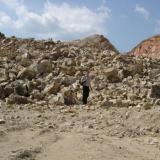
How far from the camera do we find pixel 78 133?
38.6ft

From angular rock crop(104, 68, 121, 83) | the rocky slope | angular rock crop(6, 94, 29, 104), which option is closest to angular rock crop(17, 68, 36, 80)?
the rocky slope

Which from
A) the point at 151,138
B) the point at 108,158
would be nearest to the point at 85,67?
the point at 151,138

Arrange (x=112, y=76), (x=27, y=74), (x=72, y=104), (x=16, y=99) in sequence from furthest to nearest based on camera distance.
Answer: (x=27, y=74)
(x=112, y=76)
(x=72, y=104)
(x=16, y=99)

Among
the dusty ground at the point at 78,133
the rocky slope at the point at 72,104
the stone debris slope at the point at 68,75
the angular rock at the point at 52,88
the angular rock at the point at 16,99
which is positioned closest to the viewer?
the dusty ground at the point at 78,133

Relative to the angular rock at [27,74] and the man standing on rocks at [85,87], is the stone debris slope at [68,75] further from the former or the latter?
the man standing on rocks at [85,87]

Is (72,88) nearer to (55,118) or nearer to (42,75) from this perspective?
(42,75)

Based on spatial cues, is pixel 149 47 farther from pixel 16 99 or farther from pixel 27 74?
pixel 16 99

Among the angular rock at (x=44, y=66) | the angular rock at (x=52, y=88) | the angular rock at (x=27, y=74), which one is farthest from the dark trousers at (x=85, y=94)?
the angular rock at (x=44, y=66)

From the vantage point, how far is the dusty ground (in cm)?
1016

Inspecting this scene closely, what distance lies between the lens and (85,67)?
760 inches

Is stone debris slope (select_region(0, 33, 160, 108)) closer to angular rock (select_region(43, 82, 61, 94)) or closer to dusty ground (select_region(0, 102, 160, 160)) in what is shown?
angular rock (select_region(43, 82, 61, 94))

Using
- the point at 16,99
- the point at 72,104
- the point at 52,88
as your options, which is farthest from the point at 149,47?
the point at 16,99

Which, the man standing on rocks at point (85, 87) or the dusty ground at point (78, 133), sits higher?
the man standing on rocks at point (85, 87)

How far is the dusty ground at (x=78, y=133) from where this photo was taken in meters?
10.2
